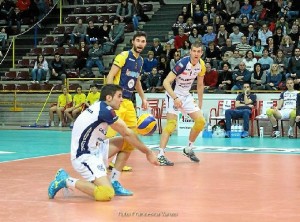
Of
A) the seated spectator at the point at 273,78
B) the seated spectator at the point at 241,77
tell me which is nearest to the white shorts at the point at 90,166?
the seated spectator at the point at 273,78

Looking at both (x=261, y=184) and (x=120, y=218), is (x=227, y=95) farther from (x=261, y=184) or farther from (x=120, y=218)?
(x=120, y=218)

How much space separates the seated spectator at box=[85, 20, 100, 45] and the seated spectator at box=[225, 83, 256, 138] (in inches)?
353

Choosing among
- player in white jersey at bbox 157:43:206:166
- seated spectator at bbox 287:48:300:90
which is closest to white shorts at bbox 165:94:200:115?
player in white jersey at bbox 157:43:206:166

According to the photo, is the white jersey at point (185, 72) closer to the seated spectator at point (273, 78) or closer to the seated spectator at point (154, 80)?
the seated spectator at point (273, 78)

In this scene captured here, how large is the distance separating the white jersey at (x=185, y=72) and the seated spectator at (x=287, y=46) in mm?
10782

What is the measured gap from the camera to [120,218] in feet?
20.6

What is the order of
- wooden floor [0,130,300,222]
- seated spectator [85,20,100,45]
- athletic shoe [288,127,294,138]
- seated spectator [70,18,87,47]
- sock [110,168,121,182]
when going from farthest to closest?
seated spectator [70,18,87,47] < seated spectator [85,20,100,45] < athletic shoe [288,127,294,138] < sock [110,168,121,182] < wooden floor [0,130,300,222]

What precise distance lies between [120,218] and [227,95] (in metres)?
15.0

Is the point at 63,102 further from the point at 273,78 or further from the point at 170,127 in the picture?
the point at 170,127

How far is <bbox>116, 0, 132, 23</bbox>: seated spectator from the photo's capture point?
1097 inches

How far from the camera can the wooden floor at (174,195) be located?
6447 millimetres

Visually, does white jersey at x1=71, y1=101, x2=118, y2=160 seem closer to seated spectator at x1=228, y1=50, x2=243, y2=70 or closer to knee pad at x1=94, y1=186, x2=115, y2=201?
knee pad at x1=94, y1=186, x2=115, y2=201

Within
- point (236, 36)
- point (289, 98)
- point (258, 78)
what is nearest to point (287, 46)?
point (258, 78)

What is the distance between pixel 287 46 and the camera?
2228cm
